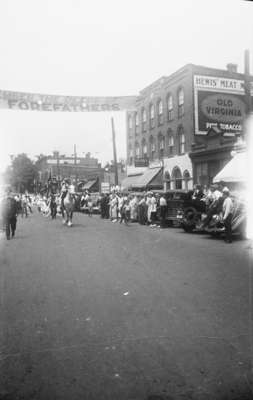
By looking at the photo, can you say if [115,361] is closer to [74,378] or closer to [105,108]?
[74,378]

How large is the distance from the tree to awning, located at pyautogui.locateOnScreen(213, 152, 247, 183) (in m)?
15.1

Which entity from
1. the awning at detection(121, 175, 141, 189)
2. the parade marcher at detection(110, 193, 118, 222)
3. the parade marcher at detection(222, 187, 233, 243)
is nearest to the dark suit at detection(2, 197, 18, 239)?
the parade marcher at detection(222, 187, 233, 243)

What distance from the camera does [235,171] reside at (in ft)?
67.1

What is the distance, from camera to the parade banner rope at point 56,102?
4.52 metres

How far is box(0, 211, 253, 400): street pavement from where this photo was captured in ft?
9.61

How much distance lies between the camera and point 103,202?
25.3 m

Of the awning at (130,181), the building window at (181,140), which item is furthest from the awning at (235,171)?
the awning at (130,181)

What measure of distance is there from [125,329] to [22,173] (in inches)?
129

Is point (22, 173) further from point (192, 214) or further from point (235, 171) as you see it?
point (235, 171)

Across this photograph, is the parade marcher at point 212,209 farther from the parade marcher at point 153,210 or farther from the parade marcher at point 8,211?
the parade marcher at point 8,211

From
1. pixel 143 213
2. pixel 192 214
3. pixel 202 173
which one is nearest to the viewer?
pixel 192 214

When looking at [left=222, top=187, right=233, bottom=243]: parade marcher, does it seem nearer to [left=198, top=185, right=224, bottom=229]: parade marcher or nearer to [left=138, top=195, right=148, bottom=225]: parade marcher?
[left=198, top=185, right=224, bottom=229]: parade marcher

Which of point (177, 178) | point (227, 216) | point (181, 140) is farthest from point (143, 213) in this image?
point (181, 140)

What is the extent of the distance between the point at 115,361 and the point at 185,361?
0.65 meters
